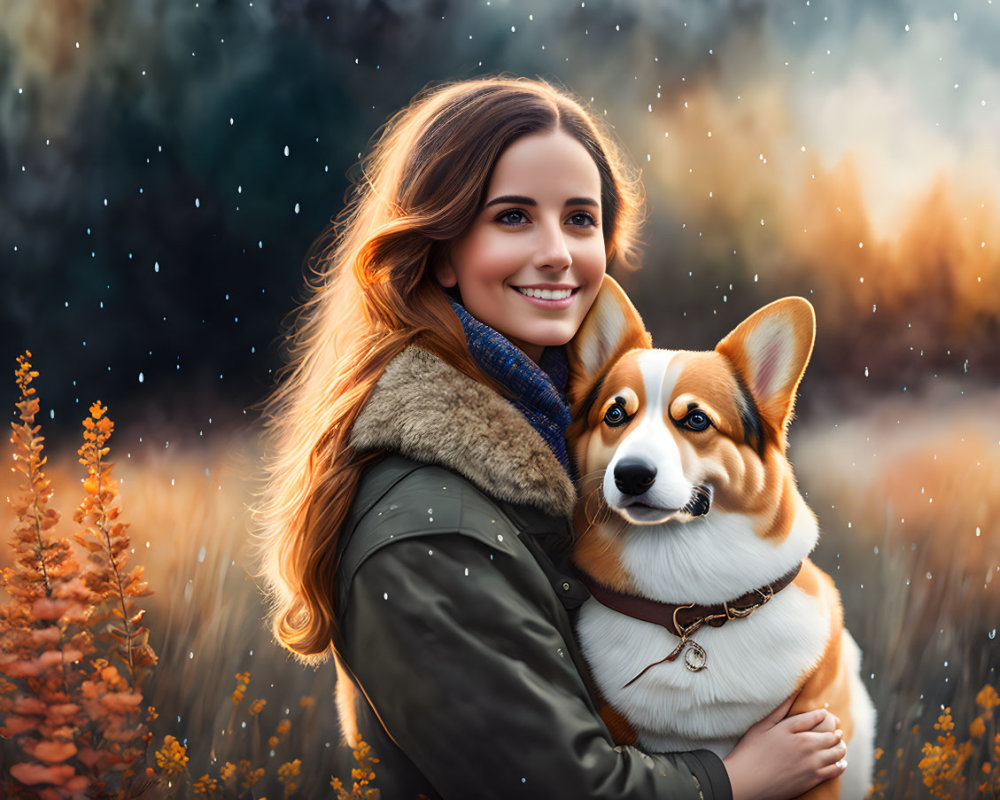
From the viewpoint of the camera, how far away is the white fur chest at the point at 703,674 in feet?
5.47

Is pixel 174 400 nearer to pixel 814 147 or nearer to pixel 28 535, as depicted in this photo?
pixel 28 535

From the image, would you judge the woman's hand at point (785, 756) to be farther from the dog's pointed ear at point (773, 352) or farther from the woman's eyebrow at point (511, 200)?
the woman's eyebrow at point (511, 200)

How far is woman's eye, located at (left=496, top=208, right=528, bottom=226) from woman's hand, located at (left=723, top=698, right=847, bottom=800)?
124 cm

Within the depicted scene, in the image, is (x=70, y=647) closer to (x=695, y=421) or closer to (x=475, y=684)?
(x=475, y=684)

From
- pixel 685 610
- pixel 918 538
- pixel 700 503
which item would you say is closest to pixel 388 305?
pixel 700 503

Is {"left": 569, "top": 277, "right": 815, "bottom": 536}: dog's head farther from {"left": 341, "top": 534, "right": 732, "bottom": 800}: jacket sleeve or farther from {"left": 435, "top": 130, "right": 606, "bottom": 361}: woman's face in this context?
{"left": 341, "top": 534, "right": 732, "bottom": 800}: jacket sleeve

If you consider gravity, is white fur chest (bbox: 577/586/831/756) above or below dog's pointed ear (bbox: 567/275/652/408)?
below

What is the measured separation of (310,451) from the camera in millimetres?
1738

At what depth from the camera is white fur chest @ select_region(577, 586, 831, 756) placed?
1.67m

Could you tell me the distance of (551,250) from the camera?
180cm

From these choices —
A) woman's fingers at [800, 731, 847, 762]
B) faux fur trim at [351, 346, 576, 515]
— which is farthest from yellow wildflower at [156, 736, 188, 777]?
woman's fingers at [800, 731, 847, 762]

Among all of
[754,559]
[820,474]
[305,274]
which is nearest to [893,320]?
[820,474]

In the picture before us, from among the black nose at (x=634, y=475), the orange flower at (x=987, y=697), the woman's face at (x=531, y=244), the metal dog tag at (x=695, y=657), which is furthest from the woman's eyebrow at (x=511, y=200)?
the orange flower at (x=987, y=697)

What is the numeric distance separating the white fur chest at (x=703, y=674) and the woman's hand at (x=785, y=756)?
37 mm
